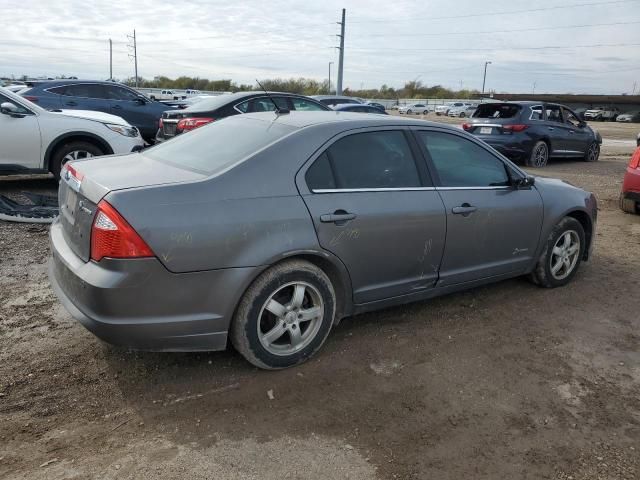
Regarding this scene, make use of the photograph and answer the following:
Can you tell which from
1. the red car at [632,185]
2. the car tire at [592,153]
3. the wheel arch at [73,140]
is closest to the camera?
the red car at [632,185]

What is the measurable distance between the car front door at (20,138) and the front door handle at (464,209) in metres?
6.11

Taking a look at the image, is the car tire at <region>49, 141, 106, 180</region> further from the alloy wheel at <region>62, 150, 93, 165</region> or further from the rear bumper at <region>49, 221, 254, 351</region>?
the rear bumper at <region>49, 221, 254, 351</region>

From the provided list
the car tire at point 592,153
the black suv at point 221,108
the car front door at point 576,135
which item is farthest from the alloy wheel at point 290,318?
the car tire at point 592,153

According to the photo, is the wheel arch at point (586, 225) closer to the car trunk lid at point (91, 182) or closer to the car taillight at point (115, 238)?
the car trunk lid at point (91, 182)

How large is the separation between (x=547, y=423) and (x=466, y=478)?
2.37 feet

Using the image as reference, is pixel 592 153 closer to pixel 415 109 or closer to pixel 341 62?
pixel 341 62

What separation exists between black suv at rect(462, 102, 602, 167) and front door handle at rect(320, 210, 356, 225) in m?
10.5

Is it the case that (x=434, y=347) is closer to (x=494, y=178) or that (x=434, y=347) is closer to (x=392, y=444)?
(x=392, y=444)

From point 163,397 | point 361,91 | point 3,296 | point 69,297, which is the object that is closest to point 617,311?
point 163,397

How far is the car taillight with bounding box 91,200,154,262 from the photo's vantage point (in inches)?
110

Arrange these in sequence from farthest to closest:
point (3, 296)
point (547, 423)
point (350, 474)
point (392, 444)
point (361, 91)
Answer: point (361, 91) < point (3, 296) < point (547, 423) < point (392, 444) < point (350, 474)

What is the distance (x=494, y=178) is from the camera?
14.5 feet

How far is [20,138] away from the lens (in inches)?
294

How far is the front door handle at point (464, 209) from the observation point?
A: 157 inches
